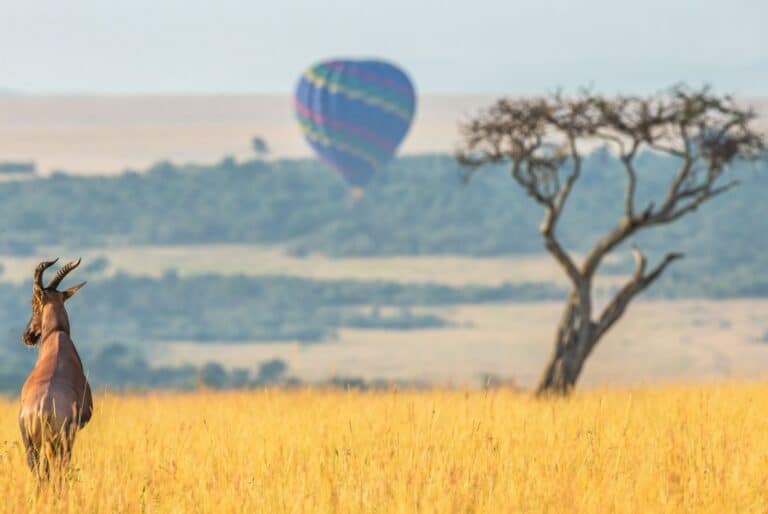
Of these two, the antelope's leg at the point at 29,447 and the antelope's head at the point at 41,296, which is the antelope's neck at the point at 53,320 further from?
the antelope's leg at the point at 29,447

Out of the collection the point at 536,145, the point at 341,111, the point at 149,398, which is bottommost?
the point at 149,398

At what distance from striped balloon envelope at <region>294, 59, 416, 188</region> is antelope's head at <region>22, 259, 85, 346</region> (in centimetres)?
9986

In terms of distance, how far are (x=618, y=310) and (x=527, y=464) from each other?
632 inches

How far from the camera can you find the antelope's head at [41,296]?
365 inches

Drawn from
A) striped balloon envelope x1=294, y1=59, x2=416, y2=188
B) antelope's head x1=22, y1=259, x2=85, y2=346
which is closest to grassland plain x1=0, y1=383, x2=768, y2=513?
antelope's head x1=22, y1=259, x2=85, y2=346

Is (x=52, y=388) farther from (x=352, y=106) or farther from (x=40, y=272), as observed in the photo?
(x=352, y=106)

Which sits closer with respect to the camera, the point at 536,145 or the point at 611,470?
the point at 611,470

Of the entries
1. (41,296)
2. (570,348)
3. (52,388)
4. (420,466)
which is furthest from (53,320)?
(570,348)

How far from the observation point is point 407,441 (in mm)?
12242

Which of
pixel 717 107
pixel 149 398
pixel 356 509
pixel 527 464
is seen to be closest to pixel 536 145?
pixel 717 107

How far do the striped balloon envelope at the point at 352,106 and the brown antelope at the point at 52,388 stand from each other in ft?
328

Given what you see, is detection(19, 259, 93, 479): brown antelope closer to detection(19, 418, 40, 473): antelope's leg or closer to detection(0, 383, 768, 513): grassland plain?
detection(19, 418, 40, 473): antelope's leg

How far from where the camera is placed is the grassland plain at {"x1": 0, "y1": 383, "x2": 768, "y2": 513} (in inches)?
368

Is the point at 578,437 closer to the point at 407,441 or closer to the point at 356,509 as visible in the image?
the point at 407,441
